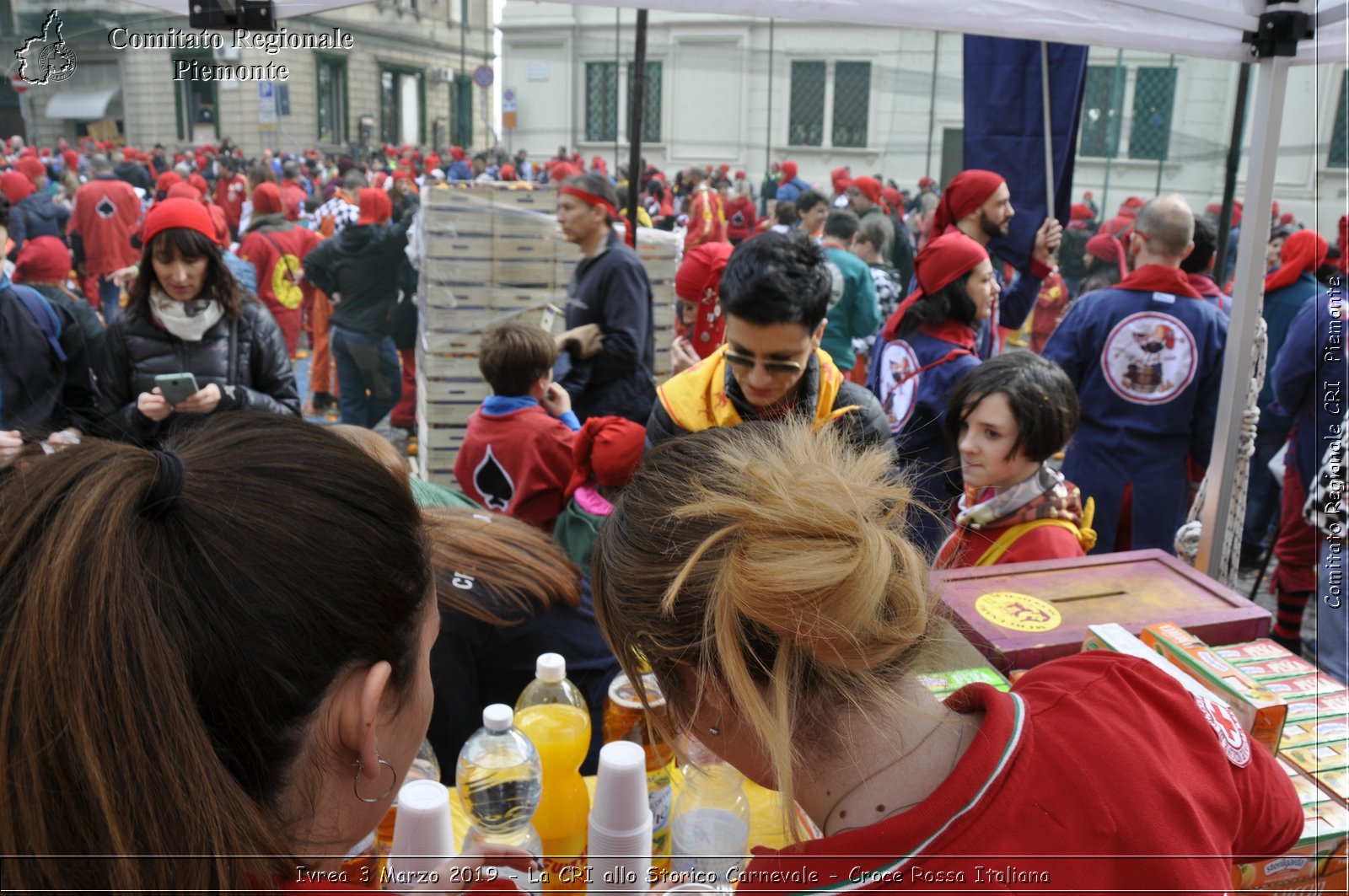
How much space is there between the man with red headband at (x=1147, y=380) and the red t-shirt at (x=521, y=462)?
218 cm

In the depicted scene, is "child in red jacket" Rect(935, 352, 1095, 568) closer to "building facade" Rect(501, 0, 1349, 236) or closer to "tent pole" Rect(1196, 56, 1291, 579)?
"tent pole" Rect(1196, 56, 1291, 579)

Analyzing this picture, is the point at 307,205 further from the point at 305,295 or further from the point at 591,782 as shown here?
the point at 591,782

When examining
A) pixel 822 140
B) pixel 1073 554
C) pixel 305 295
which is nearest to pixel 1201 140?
pixel 822 140

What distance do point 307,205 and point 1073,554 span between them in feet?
48.8

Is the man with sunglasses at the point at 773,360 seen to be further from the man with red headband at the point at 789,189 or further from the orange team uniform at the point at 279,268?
the man with red headband at the point at 789,189

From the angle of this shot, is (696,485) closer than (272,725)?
No

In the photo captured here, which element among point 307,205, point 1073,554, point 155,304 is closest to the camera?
point 1073,554

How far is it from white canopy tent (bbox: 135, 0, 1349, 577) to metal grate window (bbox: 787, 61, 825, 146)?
20782 mm

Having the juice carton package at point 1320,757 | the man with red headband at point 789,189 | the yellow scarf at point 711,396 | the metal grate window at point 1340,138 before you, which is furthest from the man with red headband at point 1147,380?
the man with red headband at point 789,189

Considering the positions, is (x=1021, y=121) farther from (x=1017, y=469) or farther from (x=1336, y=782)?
(x=1336, y=782)

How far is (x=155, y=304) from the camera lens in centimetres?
345

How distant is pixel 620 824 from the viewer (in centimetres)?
140

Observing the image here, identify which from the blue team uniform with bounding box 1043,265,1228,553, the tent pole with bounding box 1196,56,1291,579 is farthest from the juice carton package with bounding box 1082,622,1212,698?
the blue team uniform with bounding box 1043,265,1228,553

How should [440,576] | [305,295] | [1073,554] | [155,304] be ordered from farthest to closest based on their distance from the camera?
1. [305,295]
2. [155,304]
3. [1073,554]
4. [440,576]
